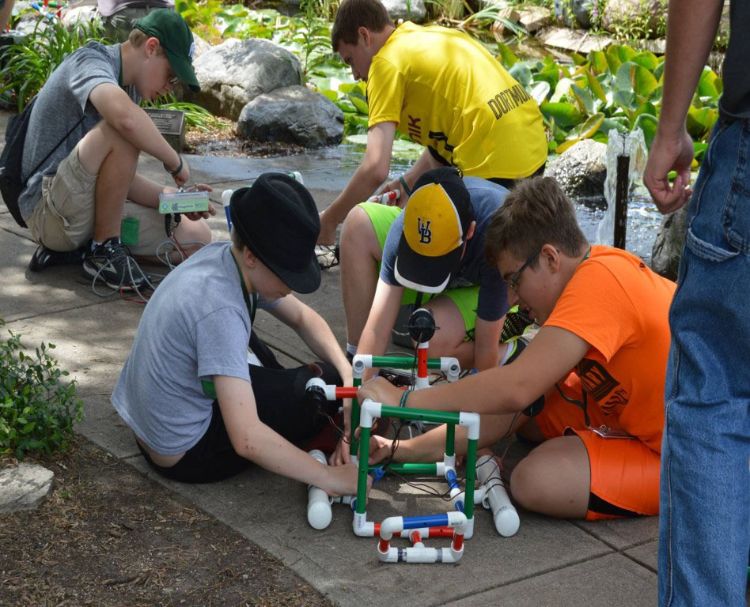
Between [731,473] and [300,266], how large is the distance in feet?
4.39

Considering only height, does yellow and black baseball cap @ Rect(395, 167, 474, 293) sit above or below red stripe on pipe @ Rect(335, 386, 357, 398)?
above

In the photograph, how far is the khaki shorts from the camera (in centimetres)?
468

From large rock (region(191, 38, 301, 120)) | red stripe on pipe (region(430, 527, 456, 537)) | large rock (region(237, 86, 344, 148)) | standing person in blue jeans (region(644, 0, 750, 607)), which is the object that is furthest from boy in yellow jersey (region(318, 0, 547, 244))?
large rock (region(191, 38, 301, 120))

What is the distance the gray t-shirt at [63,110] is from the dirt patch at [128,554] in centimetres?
195

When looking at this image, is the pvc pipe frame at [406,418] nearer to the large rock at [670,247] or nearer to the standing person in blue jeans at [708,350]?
the standing person in blue jeans at [708,350]

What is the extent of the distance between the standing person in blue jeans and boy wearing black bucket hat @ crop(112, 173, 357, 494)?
1.09 metres

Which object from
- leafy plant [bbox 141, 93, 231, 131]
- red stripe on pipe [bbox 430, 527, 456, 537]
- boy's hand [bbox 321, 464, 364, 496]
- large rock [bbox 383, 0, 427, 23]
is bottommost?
large rock [bbox 383, 0, 427, 23]

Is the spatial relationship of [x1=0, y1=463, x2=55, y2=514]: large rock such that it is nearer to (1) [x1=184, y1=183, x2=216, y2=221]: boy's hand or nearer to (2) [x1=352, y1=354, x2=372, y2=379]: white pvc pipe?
(2) [x1=352, y1=354, x2=372, y2=379]: white pvc pipe

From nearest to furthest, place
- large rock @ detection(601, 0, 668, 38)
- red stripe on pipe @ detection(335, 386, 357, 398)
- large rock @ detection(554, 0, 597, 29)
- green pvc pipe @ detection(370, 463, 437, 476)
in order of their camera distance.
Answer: red stripe on pipe @ detection(335, 386, 357, 398) → green pvc pipe @ detection(370, 463, 437, 476) → large rock @ detection(601, 0, 668, 38) → large rock @ detection(554, 0, 597, 29)

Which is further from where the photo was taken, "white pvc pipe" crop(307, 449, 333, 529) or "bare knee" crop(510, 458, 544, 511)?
"bare knee" crop(510, 458, 544, 511)

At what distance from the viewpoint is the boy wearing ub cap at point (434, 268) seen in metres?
3.38

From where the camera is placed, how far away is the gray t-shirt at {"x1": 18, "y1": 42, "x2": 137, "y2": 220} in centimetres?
469

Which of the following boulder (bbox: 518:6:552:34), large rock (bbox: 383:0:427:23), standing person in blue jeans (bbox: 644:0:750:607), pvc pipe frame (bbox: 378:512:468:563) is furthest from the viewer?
boulder (bbox: 518:6:552:34)

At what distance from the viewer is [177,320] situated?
3.09 m
